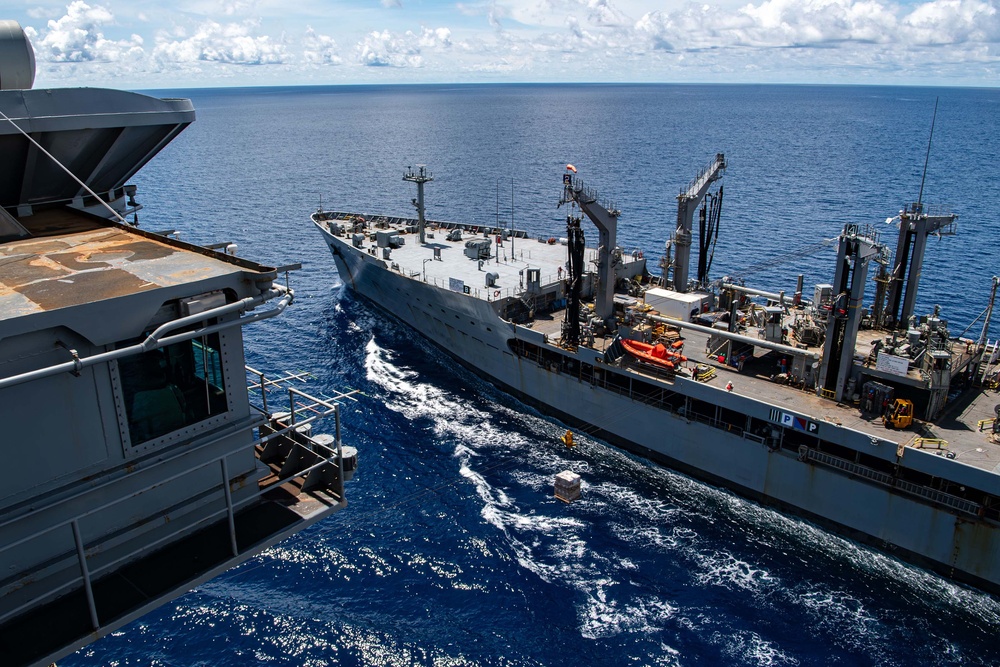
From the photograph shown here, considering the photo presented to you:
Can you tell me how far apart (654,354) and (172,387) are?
94.7 feet

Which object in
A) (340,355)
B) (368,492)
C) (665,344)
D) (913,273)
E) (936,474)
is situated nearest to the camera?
(936,474)

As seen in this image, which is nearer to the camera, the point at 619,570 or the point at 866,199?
the point at 619,570

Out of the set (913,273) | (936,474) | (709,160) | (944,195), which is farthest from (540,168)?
(936,474)

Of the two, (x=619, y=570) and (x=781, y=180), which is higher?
(x=781, y=180)

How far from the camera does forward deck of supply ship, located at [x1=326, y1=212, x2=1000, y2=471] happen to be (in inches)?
1201

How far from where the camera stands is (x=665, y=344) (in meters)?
40.2

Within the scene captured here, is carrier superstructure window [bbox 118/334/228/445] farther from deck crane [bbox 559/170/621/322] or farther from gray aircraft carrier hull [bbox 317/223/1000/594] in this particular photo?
deck crane [bbox 559/170/621/322]

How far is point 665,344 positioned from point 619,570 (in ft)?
50.0

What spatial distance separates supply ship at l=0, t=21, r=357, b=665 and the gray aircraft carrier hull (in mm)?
25549

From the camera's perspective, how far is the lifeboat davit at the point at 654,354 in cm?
3653

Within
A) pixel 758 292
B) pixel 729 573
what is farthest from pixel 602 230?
pixel 729 573

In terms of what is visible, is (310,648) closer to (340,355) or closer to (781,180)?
(340,355)

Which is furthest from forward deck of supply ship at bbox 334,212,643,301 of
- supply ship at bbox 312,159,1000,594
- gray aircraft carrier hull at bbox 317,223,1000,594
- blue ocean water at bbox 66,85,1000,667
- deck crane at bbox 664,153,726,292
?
deck crane at bbox 664,153,726,292

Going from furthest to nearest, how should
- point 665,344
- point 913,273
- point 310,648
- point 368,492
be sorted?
1. point 665,344
2. point 913,273
3. point 368,492
4. point 310,648
